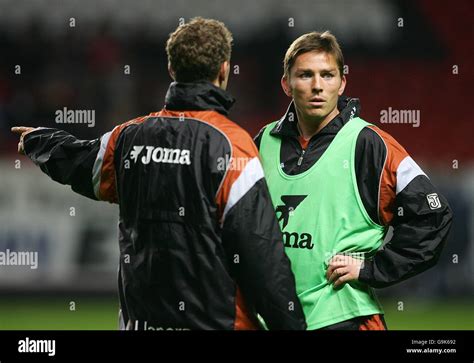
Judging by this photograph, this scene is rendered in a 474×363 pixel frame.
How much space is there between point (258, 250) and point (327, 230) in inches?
18.3

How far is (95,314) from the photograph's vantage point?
9.27m

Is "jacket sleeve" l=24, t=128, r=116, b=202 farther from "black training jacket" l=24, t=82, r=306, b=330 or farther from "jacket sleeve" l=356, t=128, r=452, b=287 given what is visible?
"jacket sleeve" l=356, t=128, r=452, b=287

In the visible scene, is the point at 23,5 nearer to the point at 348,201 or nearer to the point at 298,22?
the point at 298,22

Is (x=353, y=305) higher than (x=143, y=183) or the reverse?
the reverse

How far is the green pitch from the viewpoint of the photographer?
28.5ft

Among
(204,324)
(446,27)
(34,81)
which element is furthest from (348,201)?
(446,27)

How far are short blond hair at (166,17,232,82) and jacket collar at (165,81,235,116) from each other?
4 cm

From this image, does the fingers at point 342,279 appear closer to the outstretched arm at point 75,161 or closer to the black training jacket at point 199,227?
the black training jacket at point 199,227

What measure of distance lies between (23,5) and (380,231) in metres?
9.56

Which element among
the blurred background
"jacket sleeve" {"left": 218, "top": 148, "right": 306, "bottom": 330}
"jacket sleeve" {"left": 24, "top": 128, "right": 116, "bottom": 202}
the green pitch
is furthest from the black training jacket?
the blurred background

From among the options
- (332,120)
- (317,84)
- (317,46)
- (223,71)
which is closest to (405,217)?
(332,120)

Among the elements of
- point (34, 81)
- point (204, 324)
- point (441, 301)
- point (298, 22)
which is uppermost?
point (298, 22)

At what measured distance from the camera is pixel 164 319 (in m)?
3.32

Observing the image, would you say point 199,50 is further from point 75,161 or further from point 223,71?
point 75,161
